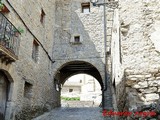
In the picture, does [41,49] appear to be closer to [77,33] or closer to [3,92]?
[77,33]

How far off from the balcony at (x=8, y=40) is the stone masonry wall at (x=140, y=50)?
3127 mm

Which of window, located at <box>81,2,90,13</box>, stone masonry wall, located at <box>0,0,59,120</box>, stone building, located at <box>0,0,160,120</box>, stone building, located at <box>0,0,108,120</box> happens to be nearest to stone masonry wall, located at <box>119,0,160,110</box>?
stone building, located at <box>0,0,160,120</box>

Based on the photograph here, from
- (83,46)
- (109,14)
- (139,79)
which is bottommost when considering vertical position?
(139,79)

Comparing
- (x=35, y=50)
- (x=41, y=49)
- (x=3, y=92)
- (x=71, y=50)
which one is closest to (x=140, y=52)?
(x=3, y=92)

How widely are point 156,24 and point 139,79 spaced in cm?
107

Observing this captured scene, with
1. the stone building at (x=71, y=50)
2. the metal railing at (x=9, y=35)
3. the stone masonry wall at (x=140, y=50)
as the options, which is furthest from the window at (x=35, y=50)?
the stone masonry wall at (x=140, y=50)

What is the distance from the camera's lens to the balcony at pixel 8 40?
5699 mm

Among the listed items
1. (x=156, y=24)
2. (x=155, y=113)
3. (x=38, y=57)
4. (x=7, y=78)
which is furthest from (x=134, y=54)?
(x=38, y=57)

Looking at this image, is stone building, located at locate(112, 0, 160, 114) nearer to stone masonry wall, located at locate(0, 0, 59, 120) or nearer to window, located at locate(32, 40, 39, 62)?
stone masonry wall, located at locate(0, 0, 59, 120)

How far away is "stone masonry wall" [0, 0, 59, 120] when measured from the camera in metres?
6.62

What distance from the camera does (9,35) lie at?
6.18 m

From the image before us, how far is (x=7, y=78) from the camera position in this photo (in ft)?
21.2

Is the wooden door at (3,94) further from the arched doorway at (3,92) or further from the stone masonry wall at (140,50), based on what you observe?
the stone masonry wall at (140,50)

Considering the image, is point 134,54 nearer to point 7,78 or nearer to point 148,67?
point 148,67
